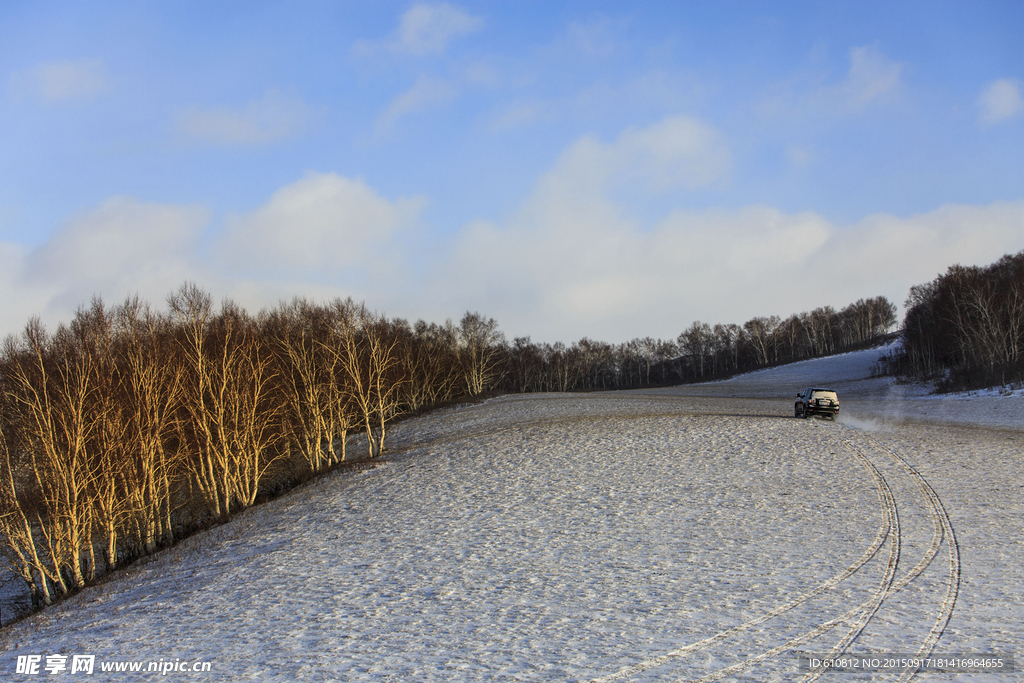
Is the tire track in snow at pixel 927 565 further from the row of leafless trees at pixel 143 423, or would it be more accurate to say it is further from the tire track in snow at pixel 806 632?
the row of leafless trees at pixel 143 423

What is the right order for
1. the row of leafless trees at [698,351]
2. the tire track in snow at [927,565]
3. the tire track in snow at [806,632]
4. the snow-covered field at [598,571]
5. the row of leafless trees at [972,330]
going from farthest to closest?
1. the row of leafless trees at [698,351]
2. the row of leafless trees at [972,330]
3. the snow-covered field at [598,571]
4. the tire track in snow at [927,565]
5. the tire track in snow at [806,632]

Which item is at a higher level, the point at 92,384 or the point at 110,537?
the point at 92,384

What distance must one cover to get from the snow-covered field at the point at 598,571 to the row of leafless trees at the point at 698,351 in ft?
363

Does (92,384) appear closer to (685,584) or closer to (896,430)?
(685,584)

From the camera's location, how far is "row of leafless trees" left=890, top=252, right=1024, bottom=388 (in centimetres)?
5675

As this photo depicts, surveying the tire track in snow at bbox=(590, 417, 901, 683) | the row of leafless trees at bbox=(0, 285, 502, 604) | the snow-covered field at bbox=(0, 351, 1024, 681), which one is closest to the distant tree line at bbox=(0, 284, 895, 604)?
the row of leafless trees at bbox=(0, 285, 502, 604)

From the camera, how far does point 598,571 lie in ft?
53.0

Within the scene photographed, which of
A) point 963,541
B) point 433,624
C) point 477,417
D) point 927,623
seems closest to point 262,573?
point 433,624

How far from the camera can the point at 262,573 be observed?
18859 mm

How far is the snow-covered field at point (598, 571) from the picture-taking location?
1170 cm

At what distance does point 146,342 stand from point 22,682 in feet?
56.9

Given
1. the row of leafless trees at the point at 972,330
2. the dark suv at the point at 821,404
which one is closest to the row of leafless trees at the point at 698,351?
the row of leafless trees at the point at 972,330

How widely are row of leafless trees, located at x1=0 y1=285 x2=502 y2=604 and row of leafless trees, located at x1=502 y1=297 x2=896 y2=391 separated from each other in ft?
337

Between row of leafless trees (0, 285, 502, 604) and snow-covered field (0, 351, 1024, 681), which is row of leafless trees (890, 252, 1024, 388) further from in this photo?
row of leafless trees (0, 285, 502, 604)
